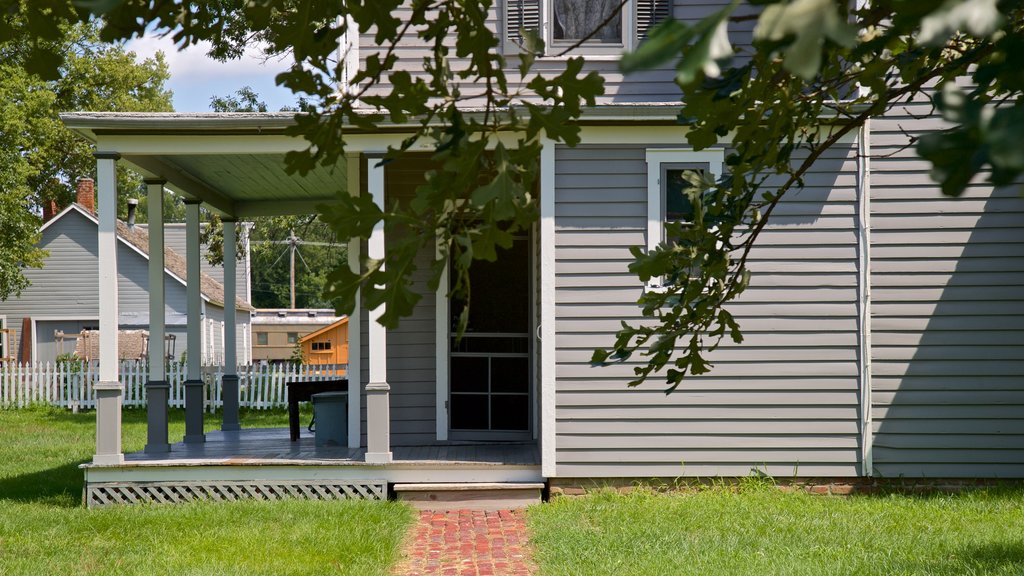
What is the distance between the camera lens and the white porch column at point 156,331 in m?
10.0

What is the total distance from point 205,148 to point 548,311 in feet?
11.0

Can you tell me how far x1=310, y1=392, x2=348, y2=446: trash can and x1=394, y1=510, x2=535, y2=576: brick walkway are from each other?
1.91 meters

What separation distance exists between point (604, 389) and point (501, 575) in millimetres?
3103

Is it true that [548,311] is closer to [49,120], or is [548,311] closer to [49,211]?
[49,120]

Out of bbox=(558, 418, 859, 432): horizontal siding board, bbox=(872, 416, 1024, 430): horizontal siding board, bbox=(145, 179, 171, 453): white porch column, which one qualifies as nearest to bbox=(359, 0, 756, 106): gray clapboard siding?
bbox=(145, 179, 171, 453): white porch column

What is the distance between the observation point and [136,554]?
6809 mm

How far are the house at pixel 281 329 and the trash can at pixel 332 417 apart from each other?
34.1 metres

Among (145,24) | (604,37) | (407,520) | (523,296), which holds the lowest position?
(407,520)

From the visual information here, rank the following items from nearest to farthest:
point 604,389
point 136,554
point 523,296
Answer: point 136,554, point 604,389, point 523,296

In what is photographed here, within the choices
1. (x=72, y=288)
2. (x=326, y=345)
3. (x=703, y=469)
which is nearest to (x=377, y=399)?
(x=703, y=469)

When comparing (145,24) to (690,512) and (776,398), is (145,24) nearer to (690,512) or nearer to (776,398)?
(690,512)

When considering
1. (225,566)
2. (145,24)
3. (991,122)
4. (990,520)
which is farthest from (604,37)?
(991,122)

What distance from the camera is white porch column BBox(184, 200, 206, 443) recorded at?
11.4 metres

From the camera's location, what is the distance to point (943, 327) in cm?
913
